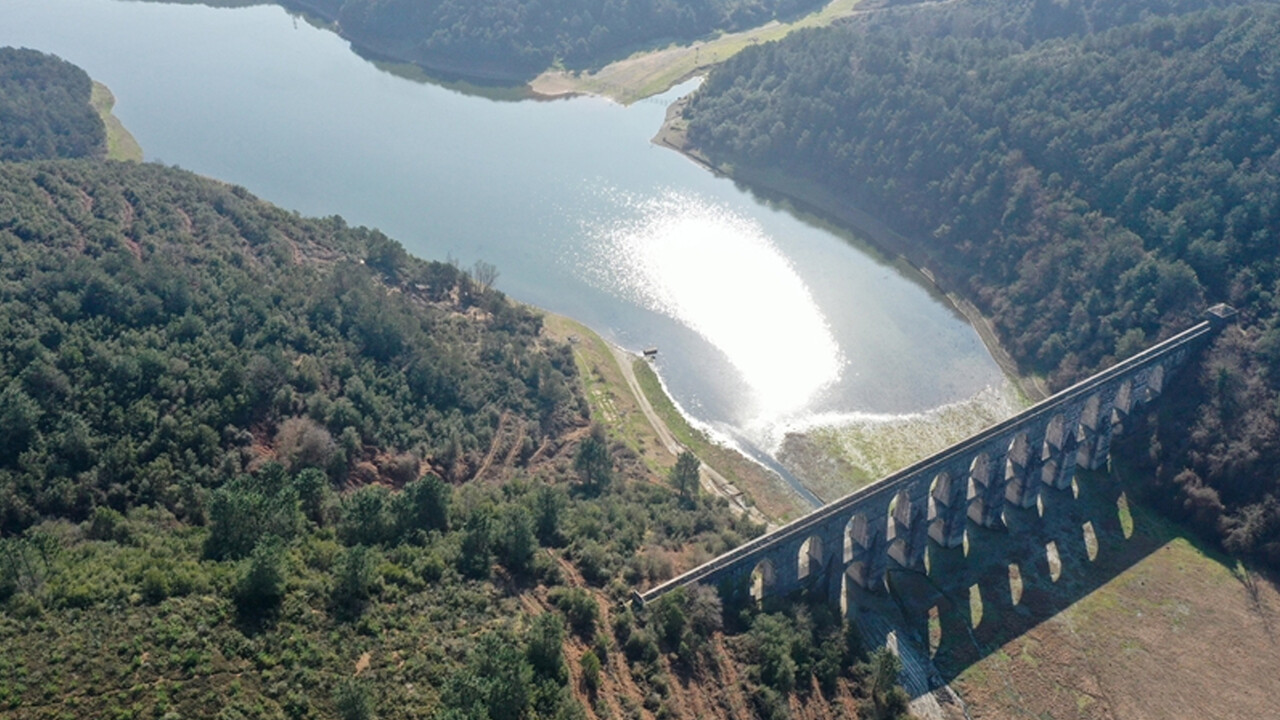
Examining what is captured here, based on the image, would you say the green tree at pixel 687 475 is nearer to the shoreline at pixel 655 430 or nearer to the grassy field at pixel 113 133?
the shoreline at pixel 655 430

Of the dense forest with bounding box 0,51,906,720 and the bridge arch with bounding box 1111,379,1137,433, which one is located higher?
the bridge arch with bounding box 1111,379,1137,433

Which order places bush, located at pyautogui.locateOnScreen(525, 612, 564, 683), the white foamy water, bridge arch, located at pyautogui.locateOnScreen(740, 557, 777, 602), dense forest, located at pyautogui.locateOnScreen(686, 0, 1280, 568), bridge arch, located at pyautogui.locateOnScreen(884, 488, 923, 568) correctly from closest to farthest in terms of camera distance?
bush, located at pyautogui.locateOnScreen(525, 612, 564, 683), bridge arch, located at pyautogui.locateOnScreen(740, 557, 777, 602), bridge arch, located at pyautogui.locateOnScreen(884, 488, 923, 568), dense forest, located at pyautogui.locateOnScreen(686, 0, 1280, 568), the white foamy water

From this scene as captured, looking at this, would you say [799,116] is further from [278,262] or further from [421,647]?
[421,647]

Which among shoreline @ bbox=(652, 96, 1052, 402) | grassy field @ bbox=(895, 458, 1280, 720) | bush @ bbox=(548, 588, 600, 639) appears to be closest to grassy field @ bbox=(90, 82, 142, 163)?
shoreline @ bbox=(652, 96, 1052, 402)

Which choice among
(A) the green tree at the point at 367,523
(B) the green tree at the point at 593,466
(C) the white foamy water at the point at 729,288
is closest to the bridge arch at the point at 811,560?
(B) the green tree at the point at 593,466

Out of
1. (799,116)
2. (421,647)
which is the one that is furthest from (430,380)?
(799,116)

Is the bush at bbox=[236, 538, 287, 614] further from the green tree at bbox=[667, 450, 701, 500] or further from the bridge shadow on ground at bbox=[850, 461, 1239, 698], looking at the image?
the bridge shadow on ground at bbox=[850, 461, 1239, 698]
